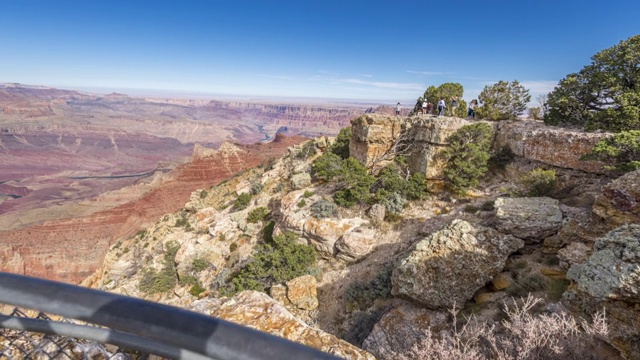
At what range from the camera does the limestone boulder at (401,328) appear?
7.32m

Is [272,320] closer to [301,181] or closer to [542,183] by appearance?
[542,183]

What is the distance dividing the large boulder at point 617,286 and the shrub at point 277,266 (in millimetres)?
8738

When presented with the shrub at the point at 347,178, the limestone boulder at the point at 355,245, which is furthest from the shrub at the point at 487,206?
the shrub at the point at 347,178

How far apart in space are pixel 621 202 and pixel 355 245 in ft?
26.7

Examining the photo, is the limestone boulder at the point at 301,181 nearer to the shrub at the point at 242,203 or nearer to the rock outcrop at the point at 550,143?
the shrub at the point at 242,203

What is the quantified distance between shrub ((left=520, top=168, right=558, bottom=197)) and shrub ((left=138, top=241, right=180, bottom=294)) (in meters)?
18.0

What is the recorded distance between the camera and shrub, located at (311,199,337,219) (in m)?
13.9

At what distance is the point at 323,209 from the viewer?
14.1 metres

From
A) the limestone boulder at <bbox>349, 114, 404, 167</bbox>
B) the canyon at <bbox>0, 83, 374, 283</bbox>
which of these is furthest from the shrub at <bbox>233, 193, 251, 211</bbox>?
the canyon at <bbox>0, 83, 374, 283</bbox>

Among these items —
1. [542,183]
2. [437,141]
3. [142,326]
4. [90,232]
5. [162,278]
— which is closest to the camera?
[142,326]

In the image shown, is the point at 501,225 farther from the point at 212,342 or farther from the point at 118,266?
the point at 118,266

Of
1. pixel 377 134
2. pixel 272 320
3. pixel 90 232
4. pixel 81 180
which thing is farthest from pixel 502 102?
pixel 81 180

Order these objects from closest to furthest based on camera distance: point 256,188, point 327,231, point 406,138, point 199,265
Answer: point 327,231 → point 199,265 → point 406,138 → point 256,188

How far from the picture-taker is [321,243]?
1309cm
